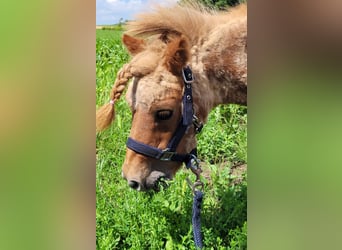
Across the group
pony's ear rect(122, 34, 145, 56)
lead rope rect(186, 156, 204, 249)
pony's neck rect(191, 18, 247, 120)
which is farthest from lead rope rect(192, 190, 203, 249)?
pony's ear rect(122, 34, 145, 56)

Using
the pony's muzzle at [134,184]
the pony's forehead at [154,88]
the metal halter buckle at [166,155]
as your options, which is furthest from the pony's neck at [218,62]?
the pony's muzzle at [134,184]

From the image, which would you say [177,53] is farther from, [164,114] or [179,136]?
[179,136]

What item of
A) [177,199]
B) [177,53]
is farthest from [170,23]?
[177,199]

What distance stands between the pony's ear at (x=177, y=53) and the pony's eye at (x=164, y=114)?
0.22 m

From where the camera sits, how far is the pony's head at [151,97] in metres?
2.49

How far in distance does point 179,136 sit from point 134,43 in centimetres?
54

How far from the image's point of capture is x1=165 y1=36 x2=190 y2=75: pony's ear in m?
2.47

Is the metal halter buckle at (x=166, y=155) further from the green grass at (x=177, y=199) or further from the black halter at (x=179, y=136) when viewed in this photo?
the green grass at (x=177, y=199)

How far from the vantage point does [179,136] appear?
2545 millimetres
